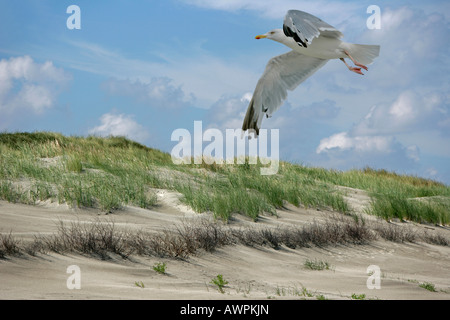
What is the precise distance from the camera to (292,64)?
889cm

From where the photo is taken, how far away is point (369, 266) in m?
7.29

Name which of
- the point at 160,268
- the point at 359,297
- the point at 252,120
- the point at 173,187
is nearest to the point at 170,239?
the point at 160,268

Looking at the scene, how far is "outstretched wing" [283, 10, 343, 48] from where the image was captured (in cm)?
548

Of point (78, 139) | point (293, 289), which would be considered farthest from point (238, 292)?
point (78, 139)

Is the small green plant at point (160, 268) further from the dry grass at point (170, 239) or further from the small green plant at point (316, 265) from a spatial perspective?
the small green plant at point (316, 265)

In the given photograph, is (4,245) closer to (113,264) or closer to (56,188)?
(113,264)

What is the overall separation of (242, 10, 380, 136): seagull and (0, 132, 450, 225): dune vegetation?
5.91 ft

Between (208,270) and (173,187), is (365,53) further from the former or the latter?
(173,187)

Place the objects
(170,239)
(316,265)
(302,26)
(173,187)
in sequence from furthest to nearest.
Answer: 1. (173,187)
2. (316,265)
3. (170,239)
4. (302,26)

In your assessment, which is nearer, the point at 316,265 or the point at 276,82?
the point at 316,265

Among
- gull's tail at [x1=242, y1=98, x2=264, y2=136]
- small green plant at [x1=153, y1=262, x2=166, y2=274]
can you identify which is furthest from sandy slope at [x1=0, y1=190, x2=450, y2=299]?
gull's tail at [x1=242, y1=98, x2=264, y2=136]

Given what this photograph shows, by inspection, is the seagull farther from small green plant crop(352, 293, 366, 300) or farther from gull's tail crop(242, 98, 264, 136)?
small green plant crop(352, 293, 366, 300)

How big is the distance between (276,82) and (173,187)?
11.0 feet

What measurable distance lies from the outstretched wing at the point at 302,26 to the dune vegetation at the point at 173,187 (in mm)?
3839
